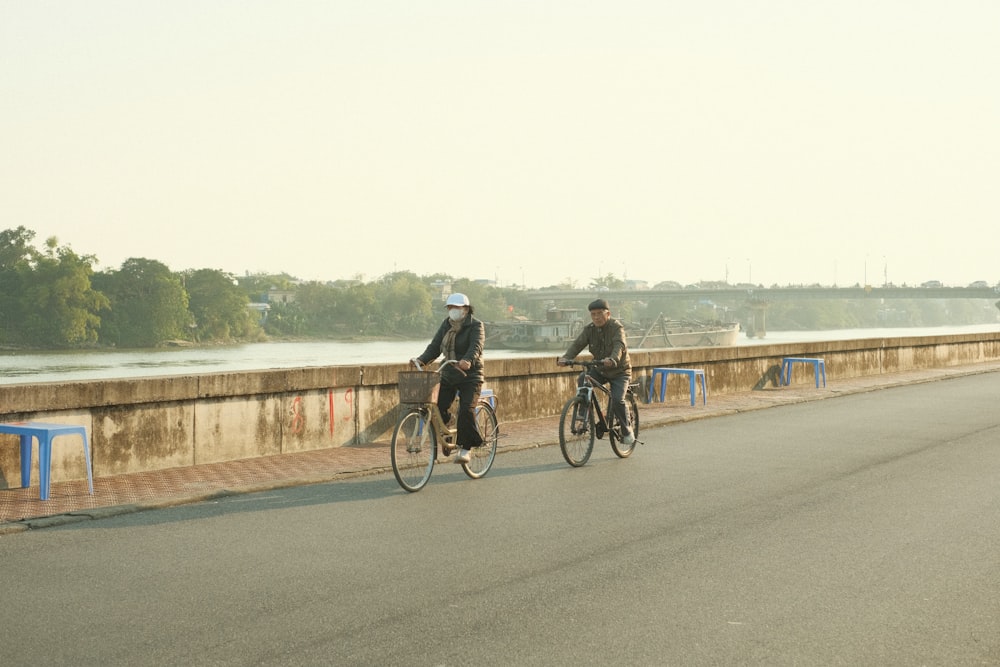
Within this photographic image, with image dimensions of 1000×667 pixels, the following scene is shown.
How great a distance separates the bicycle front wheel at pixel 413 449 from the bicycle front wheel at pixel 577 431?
5.09 ft

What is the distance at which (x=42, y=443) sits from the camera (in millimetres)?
8570

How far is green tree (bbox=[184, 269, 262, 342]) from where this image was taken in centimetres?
9725

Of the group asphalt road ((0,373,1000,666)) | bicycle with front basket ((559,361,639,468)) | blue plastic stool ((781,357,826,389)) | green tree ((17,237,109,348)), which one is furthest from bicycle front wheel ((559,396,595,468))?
green tree ((17,237,109,348))

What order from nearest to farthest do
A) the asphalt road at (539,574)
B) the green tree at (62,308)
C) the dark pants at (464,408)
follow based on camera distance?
the asphalt road at (539,574) → the dark pants at (464,408) → the green tree at (62,308)

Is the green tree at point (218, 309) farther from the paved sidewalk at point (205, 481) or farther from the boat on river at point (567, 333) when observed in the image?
the paved sidewalk at point (205, 481)

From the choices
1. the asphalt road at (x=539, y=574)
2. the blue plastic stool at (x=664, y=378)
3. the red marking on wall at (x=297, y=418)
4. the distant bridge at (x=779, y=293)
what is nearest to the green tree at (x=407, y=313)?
the distant bridge at (x=779, y=293)

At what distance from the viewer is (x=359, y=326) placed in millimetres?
118938

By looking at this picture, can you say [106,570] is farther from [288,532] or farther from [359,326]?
[359,326]

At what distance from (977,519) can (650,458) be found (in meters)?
4.10

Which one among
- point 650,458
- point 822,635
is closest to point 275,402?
point 650,458

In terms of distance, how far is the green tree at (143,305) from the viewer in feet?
293

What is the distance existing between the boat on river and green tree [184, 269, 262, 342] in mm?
22491

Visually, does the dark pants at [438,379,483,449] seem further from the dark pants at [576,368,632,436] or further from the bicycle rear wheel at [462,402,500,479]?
the dark pants at [576,368,632,436]

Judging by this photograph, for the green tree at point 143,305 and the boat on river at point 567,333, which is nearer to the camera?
the green tree at point 143,305
